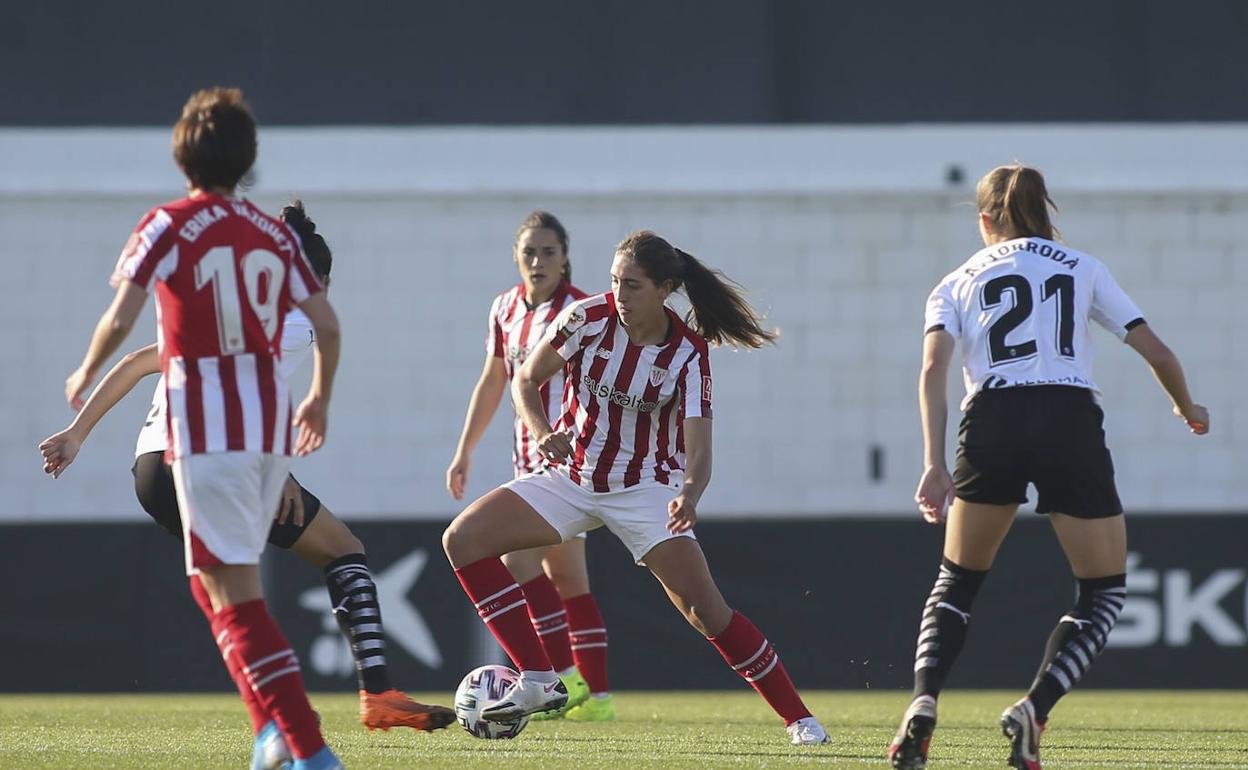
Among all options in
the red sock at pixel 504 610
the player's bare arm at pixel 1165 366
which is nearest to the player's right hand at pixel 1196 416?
the player's bare arm at pixel 1165 366

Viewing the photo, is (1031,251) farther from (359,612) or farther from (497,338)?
(497,338)

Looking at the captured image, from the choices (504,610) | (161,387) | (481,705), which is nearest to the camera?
(161,387)

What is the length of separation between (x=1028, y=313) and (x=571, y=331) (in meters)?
1.44

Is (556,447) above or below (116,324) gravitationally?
below

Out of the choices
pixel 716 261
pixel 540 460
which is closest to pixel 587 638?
pixel 540 460

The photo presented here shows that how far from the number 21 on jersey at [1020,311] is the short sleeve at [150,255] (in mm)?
1997

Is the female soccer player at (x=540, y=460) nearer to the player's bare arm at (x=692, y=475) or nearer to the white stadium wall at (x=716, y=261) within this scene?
the player's bare arm at (x=692, y=475)

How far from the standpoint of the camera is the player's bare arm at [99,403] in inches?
192

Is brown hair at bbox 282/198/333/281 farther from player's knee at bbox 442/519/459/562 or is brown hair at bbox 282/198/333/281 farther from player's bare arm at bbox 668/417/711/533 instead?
player's bare arm at bbox 668/417/711/533

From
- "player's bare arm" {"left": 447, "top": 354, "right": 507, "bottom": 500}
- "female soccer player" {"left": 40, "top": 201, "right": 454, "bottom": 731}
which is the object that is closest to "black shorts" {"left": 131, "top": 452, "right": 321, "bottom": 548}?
"female soccer player" {"left": 40, "top": 201, "right": 454, "bottom": 731}

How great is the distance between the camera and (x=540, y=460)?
21.6 ft

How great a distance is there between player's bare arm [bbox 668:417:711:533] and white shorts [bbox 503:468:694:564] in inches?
3.3

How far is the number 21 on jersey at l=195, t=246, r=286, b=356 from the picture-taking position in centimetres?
381

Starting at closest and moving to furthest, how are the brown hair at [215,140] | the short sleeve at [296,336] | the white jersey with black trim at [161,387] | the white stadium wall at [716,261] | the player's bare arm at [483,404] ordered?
the brown hair at [215,140]
the white jersey with black trim at [161,387]
the short sleeve at [296,336]
the player's bare arm at [483,404]
the white stadium wall at [716,261]
